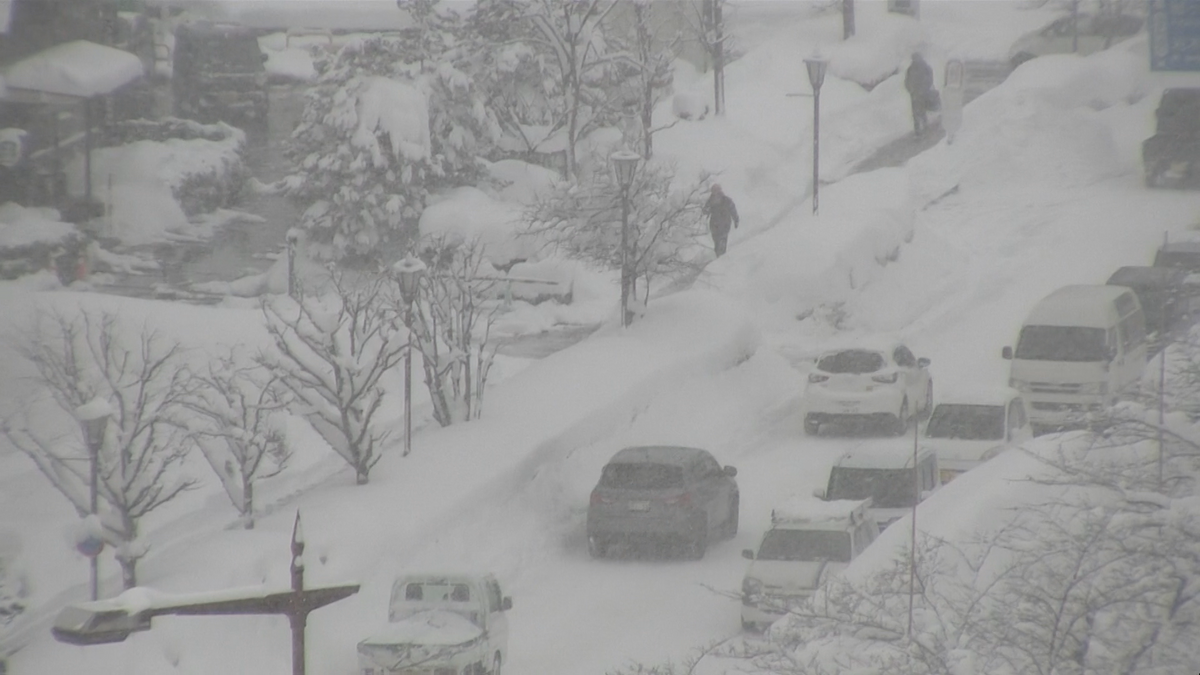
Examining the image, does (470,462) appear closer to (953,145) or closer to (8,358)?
(8,358)

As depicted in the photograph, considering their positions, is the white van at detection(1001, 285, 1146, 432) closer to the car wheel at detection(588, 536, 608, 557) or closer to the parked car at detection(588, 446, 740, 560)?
the parked car at detection(588, 446, 740, 560)

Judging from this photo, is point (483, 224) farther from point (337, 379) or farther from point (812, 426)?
point (337, 379)

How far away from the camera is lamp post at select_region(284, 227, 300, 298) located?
78.7 ft

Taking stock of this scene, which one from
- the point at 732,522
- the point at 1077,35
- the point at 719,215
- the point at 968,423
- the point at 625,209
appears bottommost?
the point at 732,522

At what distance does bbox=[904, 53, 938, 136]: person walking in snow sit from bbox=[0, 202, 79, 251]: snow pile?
15505 millimetres

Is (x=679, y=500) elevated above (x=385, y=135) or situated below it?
below

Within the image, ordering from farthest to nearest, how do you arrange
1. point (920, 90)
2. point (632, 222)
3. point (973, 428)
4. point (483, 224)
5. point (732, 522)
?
point (920, 90)
point (483, 224)
point (632, 222)
point (973, 428)
point (732, 522)

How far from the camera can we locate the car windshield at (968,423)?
19531mm

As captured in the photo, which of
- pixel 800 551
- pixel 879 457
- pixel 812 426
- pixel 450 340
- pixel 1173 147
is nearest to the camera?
pixel 800 551

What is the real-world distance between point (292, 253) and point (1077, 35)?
12247 millimetres

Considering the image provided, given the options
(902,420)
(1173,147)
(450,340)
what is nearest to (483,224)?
(450,340)

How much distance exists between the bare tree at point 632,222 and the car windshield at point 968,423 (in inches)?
228

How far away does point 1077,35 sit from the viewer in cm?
2452

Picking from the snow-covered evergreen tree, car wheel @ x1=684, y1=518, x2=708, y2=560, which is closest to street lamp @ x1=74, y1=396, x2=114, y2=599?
car wheel @ x1=684, y1=518, x2=708, y2=560
